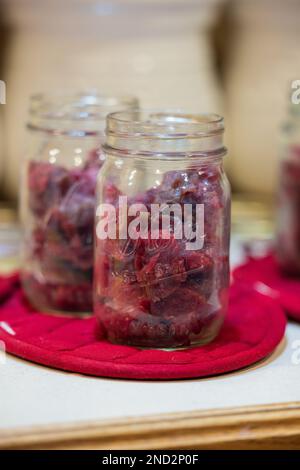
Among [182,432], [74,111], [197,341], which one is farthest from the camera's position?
[74,111]

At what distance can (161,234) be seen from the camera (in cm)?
69

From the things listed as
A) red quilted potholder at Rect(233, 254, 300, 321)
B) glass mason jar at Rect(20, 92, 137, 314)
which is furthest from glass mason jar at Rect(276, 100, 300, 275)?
glass mason jar at Rect(20, 92, 137, 314)

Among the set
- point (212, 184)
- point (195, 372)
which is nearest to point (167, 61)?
point (212, 184)

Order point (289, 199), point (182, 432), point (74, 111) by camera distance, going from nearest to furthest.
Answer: point (182, 432) < point (74, 111) < point (289, 199)

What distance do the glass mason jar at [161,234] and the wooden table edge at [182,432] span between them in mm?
112

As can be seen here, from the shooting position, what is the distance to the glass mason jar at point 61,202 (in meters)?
0.80

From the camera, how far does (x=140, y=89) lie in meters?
1.05

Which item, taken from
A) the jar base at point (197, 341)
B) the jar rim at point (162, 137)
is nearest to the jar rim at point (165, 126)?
the jar rim at point (162, 137)

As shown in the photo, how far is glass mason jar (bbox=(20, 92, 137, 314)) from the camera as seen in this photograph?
31.7 inches

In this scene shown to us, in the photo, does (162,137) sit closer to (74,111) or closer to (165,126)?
(165,126)

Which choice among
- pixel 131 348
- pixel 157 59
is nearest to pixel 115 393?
pixel 131 348

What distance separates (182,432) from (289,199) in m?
0.43
